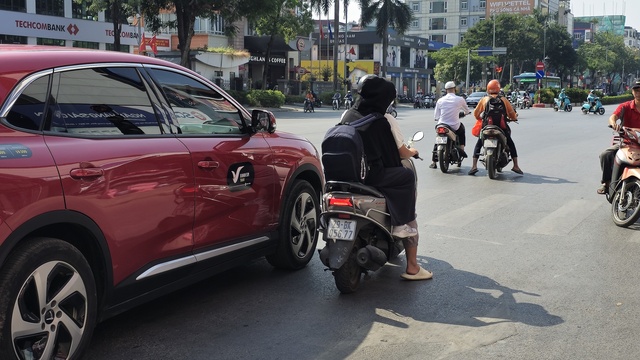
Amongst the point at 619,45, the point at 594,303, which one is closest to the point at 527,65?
the point at 619,45

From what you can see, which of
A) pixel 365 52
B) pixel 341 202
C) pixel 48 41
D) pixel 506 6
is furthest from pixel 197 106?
pixel 506 6

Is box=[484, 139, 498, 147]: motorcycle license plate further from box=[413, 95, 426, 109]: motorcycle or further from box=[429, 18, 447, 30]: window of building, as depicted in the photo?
box=[429, 18, 447, 30]: window of building

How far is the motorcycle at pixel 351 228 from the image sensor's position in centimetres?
529

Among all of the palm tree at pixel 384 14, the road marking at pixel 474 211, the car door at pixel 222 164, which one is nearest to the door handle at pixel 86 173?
the car door at pixel 222 164

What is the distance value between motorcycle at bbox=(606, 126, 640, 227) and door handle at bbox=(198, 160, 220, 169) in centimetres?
525

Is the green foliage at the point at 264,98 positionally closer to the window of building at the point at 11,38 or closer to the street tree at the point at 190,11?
the street tree at the point at 190,11

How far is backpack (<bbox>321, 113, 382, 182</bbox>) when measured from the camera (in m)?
5.31

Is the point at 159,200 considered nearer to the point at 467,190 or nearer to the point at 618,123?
the point at 618,123

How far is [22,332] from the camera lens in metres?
3.50

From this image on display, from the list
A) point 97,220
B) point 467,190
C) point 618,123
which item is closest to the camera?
point 97,220

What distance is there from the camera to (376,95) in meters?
5.49

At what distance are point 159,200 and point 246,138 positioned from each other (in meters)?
1.24

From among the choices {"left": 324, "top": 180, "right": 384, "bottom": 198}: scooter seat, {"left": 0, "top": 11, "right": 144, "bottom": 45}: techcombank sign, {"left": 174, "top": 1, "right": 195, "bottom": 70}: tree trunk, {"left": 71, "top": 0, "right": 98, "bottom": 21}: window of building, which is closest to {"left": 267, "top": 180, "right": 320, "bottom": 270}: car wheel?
{"left": 324, "top": 180, "right": 384, "bottom": 198}: scooter seat

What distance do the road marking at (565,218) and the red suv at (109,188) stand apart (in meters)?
3.89
